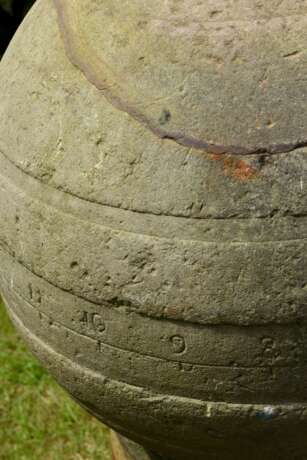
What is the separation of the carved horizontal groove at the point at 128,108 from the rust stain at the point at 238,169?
1cm

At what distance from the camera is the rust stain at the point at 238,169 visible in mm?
1844

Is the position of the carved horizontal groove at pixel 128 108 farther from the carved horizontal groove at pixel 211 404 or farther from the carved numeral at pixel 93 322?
the carved horizontal groove at pixel 211 404

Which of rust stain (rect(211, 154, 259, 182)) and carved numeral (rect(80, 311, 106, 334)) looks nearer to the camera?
rust stain (rect(211, 154, 259, 182))

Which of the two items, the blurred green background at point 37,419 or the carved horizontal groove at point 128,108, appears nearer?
the carved horizontal groove at point 128,108

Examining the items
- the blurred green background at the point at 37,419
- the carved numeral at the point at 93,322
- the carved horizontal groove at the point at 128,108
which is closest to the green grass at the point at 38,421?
the blurred green background at the point at 37,419

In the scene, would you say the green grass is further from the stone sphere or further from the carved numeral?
the carved numeral

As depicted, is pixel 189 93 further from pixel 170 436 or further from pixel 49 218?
pixel 170 436

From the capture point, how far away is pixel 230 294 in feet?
6.16

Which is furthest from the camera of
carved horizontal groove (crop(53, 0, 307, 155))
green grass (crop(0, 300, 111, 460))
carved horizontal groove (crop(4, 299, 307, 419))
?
green grass (crop(0, 300, 111, 460))

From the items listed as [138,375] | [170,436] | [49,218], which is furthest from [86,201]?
[170,436]

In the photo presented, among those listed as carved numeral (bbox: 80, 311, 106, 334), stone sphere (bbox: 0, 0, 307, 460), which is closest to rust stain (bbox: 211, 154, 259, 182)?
stone sphere (bbox: 0, 0, 307, 460)

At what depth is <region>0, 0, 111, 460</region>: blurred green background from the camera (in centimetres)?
326

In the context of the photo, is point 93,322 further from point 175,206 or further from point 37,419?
point 37,419

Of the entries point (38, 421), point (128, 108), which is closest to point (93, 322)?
point (128, 108)
